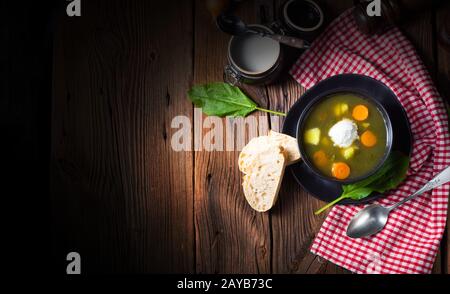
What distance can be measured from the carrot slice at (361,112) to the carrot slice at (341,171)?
7.4 inches

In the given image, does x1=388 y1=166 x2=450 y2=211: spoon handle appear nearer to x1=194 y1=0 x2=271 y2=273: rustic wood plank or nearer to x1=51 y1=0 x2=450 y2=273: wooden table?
x1=51 y1=0 x2=450 y2=273: wooden table

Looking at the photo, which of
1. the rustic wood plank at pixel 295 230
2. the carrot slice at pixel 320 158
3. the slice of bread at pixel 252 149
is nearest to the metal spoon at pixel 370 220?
the rustic wood plank at pixel 295 230

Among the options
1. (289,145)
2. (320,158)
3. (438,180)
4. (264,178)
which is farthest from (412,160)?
(264,178)

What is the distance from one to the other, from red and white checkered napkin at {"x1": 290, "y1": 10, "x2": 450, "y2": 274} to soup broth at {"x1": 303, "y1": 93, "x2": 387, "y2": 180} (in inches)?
7.7

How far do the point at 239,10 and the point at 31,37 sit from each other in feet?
3.10


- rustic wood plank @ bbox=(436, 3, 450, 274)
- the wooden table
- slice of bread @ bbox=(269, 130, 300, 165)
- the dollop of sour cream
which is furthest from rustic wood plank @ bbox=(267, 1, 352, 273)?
rustic wood plank @ bbox=(436, 3, 450, 274)

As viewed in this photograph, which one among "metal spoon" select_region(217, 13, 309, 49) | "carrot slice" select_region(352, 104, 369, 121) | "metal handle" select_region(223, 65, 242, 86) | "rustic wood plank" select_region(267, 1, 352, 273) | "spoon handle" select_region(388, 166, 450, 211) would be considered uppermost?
"metal spoon" select_region(217, 13, 309, 49)

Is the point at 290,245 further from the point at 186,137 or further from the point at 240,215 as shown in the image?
the point at 186,137

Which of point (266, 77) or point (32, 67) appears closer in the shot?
point (266, 77)

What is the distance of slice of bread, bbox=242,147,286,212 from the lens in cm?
193

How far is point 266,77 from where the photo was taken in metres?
1.99

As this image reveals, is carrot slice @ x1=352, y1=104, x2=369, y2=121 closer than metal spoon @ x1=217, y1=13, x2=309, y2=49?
Yes

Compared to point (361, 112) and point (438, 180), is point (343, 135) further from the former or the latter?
point (438, 180)
